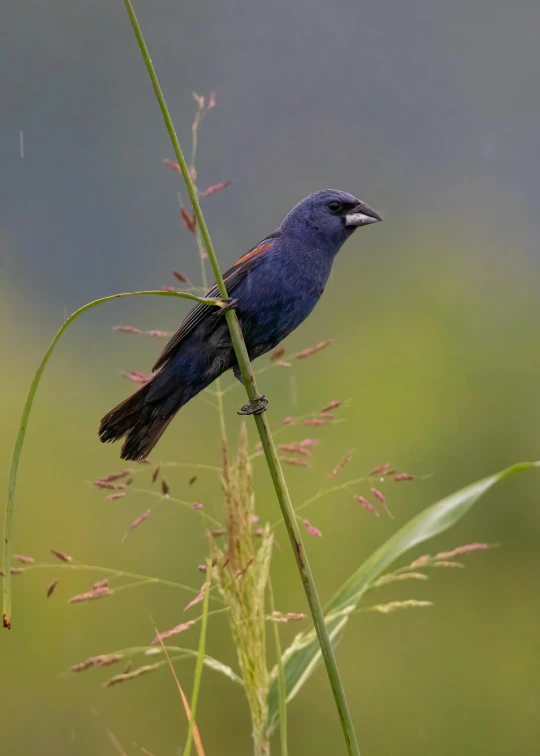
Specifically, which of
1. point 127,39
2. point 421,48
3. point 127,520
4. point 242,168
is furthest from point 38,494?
point 421,48

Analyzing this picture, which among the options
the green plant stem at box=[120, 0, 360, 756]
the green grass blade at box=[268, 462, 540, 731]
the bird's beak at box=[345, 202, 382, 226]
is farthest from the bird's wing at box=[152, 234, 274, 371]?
the green grass blade at box=[268, 462, 540, 731]

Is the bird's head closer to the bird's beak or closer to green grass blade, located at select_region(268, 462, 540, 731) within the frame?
the bird's beak

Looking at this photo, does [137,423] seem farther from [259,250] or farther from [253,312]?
[259,250]

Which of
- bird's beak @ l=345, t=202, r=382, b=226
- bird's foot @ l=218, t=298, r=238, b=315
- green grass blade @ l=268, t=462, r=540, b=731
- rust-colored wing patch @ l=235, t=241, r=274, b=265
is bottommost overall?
green grass blade @ l=268, t=462, r=540, b=731

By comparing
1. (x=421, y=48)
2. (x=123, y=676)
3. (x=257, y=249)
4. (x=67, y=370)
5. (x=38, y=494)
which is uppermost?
(x=421, y=48)

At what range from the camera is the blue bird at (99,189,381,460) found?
121 cm

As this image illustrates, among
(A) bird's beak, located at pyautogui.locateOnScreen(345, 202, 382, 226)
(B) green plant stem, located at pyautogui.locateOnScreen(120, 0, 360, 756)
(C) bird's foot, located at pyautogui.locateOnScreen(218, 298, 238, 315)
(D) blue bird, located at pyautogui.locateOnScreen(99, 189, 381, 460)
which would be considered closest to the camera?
(B) green plant stem, located at pyautogui.locateOnScreen(120, 0, 360, 756)

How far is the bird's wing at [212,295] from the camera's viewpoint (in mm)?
1271

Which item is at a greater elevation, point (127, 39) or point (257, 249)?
point (127, 39)

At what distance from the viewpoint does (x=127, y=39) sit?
3.21 meters

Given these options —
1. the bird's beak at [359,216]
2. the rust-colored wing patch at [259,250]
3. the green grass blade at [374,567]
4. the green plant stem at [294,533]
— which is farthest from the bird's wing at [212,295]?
the green grass blade at [374,567]

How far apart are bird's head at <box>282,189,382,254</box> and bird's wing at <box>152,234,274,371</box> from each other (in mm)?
76

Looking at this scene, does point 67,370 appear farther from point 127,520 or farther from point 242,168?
point 242,168

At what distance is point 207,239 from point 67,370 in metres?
2.19
